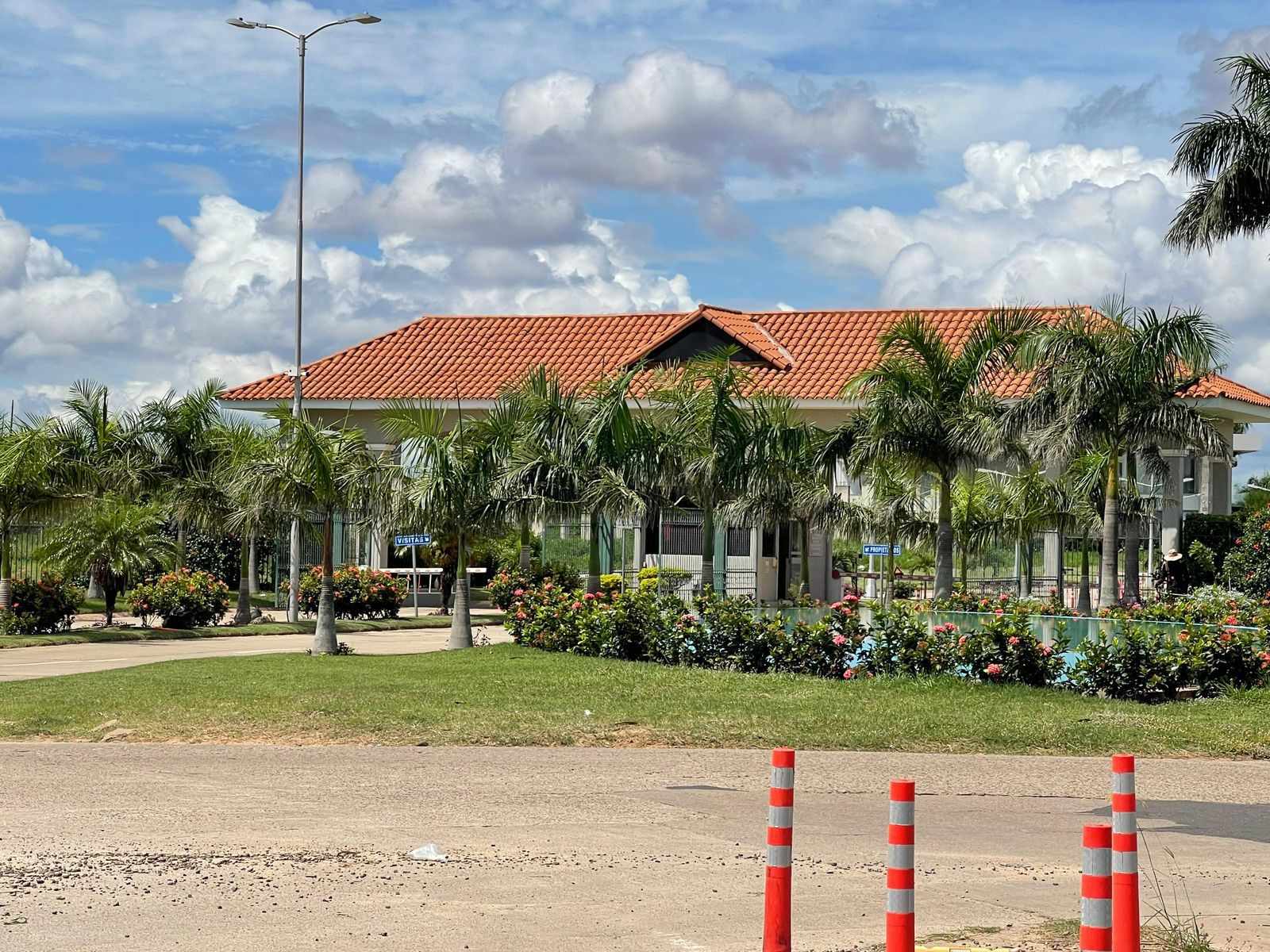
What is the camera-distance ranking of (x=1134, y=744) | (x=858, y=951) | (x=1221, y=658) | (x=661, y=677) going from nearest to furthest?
(x=858, y=951) → (x=1134, y=744) → (x=1221, y=658) → (x=661, y=677)

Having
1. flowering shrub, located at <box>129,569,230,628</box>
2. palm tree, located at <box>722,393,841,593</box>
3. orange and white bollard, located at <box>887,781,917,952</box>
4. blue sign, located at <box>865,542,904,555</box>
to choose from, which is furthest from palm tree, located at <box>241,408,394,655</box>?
orange and white bollard, located at <box>887,781,917,952</box>

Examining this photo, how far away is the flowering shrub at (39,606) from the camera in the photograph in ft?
90.5

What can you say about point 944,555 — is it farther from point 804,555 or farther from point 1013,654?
point 804,555

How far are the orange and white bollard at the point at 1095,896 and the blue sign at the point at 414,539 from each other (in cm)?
1898

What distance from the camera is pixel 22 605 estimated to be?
2770 cm

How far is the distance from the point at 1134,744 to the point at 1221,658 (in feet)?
11.9

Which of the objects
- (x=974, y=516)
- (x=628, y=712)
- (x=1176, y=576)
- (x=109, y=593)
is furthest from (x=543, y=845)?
(x=1176, y=576)

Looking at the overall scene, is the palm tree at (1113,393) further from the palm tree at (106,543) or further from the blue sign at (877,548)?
the palm tree at (106,543)

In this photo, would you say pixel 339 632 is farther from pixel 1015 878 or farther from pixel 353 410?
pixel 1015 878

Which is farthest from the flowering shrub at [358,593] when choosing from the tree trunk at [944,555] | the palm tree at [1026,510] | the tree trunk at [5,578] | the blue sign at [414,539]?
the tree trunk at [944,555]

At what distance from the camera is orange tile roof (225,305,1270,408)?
40.7 m

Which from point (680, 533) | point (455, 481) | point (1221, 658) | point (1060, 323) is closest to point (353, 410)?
point (680, 533)

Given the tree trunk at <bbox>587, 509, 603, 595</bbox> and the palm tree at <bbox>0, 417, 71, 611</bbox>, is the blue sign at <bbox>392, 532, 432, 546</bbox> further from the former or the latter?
the palm tree at <bbox>0, 417, 71, 611</bbox>

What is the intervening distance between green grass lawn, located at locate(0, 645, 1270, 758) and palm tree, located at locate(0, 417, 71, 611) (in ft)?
32.5
